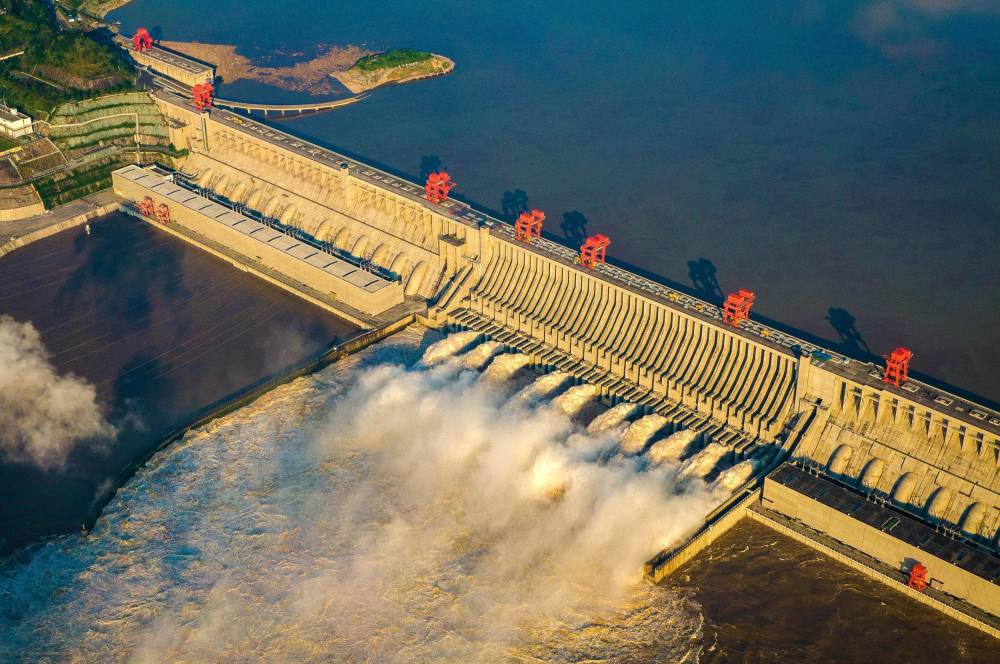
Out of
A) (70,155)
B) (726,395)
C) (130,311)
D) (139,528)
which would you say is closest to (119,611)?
(139,528)

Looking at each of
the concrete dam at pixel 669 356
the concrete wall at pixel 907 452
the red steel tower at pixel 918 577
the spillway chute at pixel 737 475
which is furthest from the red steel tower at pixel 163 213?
the red steel tower at pixel 918 577

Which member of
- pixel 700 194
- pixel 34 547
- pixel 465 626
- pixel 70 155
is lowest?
pixel 34 547

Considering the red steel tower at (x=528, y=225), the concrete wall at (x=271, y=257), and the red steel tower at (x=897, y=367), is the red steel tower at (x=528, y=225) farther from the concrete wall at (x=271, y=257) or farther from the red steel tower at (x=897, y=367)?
the red steel tower at (x=897, y=367)

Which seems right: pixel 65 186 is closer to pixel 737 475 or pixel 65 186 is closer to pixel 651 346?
pixel 651 346

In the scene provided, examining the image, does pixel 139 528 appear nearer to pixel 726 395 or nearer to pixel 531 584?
pixel 531 584

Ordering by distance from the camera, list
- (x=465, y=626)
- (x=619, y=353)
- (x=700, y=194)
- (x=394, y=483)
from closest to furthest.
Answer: (x=465, y=626), (x=394, y=483), (x=619, y=353), (x=700, y=194)

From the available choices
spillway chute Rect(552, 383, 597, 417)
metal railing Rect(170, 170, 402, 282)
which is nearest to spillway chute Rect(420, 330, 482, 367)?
spillway chute Rect(552, 383, 597, 417)

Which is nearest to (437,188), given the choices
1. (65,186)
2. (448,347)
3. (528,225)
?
(528,225)
